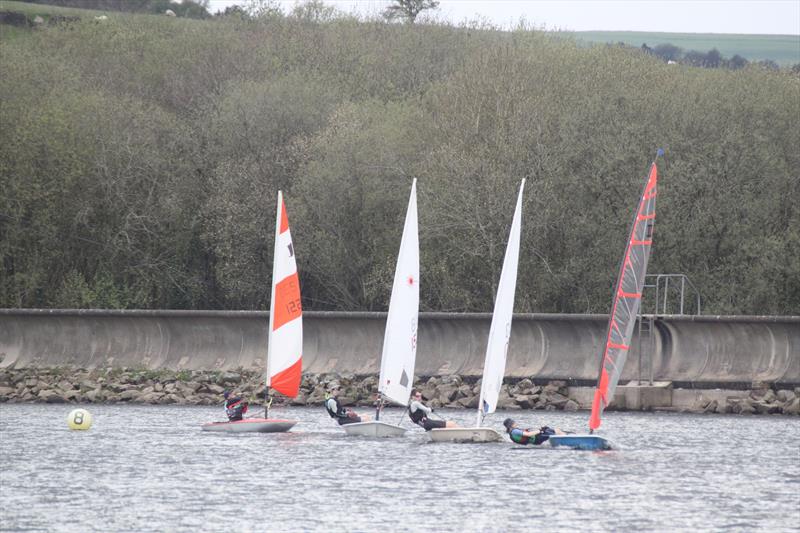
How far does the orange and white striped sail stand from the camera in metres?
31.3

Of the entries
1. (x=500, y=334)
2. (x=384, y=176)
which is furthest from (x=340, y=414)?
(x=384, y=176)

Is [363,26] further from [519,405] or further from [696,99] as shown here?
[519,405]

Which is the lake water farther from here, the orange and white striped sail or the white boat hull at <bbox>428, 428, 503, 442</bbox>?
the orange and white striped sail

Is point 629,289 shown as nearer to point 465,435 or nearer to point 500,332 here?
point 500,332

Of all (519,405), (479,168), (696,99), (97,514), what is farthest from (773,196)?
(97,514)

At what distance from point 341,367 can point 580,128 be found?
14166 millimetres

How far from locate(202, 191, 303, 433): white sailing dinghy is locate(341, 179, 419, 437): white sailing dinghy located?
8.27 feet

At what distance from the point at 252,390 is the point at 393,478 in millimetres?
13964

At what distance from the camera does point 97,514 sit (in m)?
21.0

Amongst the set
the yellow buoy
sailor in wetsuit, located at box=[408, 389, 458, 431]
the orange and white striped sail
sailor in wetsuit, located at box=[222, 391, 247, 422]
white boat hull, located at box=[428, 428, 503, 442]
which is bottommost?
the yellow buoy

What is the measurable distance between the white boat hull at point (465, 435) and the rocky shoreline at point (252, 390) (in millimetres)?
6154

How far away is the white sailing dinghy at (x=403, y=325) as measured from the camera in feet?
95.7

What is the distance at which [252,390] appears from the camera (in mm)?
38344

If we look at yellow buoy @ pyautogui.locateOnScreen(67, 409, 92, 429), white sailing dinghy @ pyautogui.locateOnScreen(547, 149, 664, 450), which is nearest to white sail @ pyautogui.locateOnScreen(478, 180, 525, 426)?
white sailing dinghy @ pyautogui.locateOnScreen(547, 149, 664, 450)
